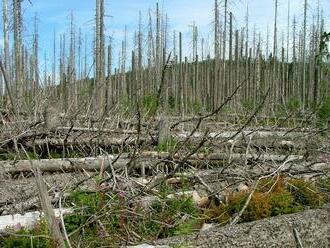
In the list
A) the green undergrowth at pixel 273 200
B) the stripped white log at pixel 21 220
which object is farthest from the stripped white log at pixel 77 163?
the stripped white log at pixel 21 220

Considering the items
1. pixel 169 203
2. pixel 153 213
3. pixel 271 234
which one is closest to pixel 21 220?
pixel 153 213

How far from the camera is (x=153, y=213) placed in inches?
177

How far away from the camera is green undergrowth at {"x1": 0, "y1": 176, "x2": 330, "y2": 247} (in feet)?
12.7

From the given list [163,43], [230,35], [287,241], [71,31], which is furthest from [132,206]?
[71,31]

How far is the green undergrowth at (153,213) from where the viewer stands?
3.87m

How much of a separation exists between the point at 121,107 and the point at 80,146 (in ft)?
7.32

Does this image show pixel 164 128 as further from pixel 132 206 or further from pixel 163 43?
pixel 163 43

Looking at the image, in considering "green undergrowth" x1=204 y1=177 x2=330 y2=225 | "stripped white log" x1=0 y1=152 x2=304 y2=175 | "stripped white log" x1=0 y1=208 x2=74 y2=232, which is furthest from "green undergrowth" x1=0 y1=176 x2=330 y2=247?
"stripped white log" x1=0 y1=152 x2=304 y2=175

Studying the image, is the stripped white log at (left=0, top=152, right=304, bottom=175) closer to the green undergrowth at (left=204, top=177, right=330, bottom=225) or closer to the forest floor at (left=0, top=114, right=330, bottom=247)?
the forest floor at (left=0, top=114, right=330, bottom=247)

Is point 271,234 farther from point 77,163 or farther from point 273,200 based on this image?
point 77,163

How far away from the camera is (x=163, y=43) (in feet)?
98.1

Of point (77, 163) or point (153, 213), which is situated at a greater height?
point (77, 163)

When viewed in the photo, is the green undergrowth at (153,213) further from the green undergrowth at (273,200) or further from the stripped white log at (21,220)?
the stripped white log at (21,220)

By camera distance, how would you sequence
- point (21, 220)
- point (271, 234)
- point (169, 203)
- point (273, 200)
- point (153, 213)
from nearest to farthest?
point (21, 220) < point (271, 234) < point (153, 213) < point (169, 203) < point (273, 200)
